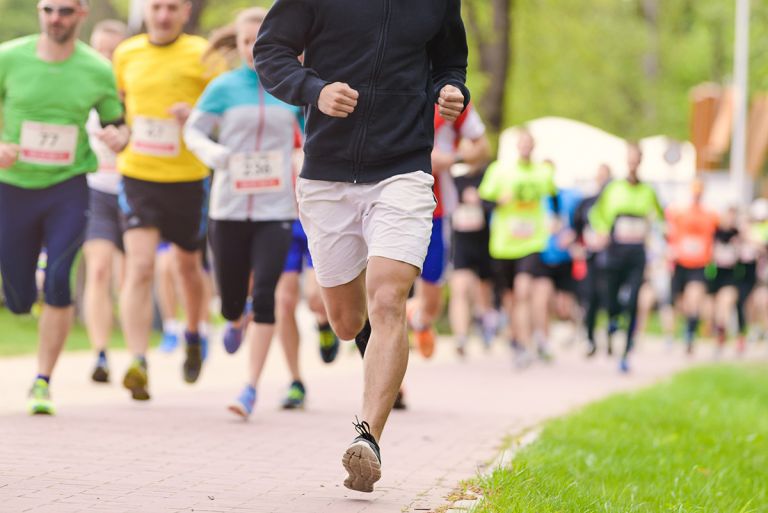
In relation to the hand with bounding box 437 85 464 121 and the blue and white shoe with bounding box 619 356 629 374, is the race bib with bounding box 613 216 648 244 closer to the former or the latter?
the blue and white shoe with bounding box 619 356 629 374

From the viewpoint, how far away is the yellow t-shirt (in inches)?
381

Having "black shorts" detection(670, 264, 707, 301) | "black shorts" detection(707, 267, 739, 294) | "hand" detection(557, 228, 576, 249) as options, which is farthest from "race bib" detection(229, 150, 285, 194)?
"black shorts" detection(707, 267, 739, 294)

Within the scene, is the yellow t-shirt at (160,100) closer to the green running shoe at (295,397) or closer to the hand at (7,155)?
the hand at (7,155)

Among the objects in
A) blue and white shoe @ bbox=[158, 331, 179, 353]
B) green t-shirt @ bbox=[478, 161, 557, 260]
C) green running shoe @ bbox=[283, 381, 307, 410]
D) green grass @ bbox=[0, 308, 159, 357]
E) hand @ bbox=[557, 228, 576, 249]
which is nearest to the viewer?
green running shoe @ bbox=[283, 381, 307, 410]

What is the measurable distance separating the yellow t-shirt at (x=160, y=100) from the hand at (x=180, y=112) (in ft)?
0.17

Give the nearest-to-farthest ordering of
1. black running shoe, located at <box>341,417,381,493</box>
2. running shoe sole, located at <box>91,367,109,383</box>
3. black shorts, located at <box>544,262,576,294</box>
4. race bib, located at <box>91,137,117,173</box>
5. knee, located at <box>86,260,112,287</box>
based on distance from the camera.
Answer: black running shoe, located at <box>341,417,381,493</box> < running shoe sole, located at <box>91,367,109,383</box> < knee, located at <box>86,260,112,287</box> < race bib, located at <box>91,137,117,173</box> < black shorts, located at <box>544,262,576,294</box>

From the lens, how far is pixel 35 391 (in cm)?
870

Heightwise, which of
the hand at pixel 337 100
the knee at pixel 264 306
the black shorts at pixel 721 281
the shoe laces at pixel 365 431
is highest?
the hand at pixel 337 100

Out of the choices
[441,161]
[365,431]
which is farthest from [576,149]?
[365,431]

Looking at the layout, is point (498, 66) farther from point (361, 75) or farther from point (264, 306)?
point (361, 75)

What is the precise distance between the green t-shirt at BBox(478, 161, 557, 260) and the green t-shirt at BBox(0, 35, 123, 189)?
715 cm

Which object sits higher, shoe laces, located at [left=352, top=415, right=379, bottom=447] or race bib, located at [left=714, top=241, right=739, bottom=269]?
shoe laces, located at [left=352, top=415, right=379, bottom=447]

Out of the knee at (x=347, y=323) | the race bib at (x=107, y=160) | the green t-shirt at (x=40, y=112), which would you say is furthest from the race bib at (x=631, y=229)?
the knee at (x=347, y=323)

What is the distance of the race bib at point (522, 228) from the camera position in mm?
15539
